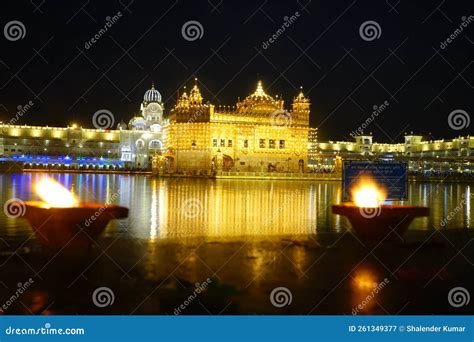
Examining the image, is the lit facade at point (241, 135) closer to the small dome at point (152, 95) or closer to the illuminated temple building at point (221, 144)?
the illuminated temple building at point (221, 144)

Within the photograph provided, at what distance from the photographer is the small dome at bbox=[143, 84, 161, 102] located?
91938 mm

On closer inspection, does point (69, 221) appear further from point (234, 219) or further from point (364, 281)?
point (234, 219)

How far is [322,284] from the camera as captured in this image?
676 cm

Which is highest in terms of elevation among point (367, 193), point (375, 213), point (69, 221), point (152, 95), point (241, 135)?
point (152, 95)

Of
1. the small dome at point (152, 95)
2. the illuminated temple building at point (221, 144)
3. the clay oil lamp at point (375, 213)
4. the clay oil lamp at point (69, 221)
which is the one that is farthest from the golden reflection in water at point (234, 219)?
the small dome at point (152, 95)

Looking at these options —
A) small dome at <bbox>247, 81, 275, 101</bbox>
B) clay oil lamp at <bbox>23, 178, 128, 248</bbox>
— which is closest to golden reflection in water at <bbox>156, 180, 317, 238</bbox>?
clay oil lamp at <bbox>23, 178, 128, 248</bbox>

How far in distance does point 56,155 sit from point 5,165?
93.7 ft

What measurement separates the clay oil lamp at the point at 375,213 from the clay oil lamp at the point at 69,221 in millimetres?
4157

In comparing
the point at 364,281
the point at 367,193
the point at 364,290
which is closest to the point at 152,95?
the point at 367,193

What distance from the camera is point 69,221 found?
822cm

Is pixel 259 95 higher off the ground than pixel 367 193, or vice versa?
pixel 259 95

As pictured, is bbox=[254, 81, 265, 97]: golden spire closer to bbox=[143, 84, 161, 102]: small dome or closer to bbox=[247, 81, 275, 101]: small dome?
bbox=[247, 81, 275, 101]: small dome

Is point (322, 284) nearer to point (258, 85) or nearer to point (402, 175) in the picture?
point (402, 175)

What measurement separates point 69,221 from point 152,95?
86.0 meters
